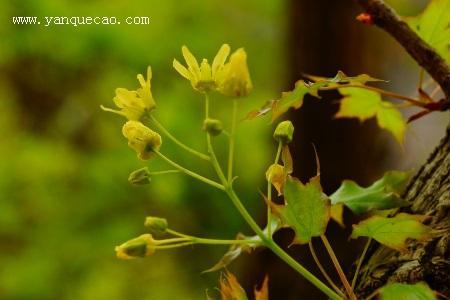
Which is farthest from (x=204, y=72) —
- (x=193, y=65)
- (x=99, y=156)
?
(x=99, y=156)

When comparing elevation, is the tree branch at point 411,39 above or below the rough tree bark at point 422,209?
above

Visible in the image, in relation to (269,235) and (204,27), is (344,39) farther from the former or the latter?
(269,235)

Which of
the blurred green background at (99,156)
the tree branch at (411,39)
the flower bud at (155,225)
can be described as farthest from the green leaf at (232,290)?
the blurred green background at (99,156)

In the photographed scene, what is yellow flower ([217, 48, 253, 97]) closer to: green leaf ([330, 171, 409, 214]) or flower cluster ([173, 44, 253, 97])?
flower cluster ([173, 44, 253, 97])

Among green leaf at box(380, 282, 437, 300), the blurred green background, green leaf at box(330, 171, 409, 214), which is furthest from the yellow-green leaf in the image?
the blurred green background

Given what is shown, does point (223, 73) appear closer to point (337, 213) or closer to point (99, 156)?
point (337, 213)

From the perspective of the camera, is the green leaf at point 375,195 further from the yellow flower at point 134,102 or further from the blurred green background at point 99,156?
the blurred green background at point 99,156

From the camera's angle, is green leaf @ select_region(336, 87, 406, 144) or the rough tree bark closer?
the rough tree bark
